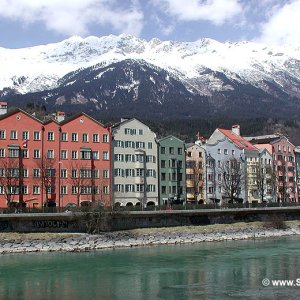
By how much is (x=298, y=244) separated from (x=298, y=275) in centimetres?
2801

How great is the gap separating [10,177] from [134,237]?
80.9 ft

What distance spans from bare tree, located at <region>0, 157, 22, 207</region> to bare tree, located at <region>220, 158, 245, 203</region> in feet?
141

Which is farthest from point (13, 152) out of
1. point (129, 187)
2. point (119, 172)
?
point (129, 187)

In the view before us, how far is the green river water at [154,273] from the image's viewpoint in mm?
39531

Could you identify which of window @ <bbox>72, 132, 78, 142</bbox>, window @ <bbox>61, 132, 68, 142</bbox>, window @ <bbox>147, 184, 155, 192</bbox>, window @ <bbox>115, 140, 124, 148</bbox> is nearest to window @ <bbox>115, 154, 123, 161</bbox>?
window @ <bbox>115, 140, 124, 148</bbox>

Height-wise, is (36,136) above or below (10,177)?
above

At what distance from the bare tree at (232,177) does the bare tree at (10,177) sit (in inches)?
1696

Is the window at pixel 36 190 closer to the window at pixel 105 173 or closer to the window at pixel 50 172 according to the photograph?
the window at pixel 50 172

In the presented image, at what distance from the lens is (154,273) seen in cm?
4878

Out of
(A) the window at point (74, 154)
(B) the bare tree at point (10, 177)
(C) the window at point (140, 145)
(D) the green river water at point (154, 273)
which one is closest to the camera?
(D) the green river water at point (154, 273)

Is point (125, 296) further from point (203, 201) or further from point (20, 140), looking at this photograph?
point (203, 201)

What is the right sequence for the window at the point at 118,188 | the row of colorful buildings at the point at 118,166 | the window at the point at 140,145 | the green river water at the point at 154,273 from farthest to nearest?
the window at the point at 140,145 < the window at the point at 118,188 < the row of colorful buildings at the point at 118,166 < the green river water at the point at 154,273

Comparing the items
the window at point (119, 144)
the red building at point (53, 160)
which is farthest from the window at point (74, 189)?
the window at point (119, 144)

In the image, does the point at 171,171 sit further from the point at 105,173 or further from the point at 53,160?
the point at 53,160
